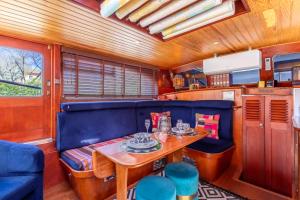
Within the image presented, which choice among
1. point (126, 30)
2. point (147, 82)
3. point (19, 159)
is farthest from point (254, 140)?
point (19, 159)

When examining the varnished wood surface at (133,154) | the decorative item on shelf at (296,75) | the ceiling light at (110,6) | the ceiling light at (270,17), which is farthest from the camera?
the decorative item on shelf at (296,75)

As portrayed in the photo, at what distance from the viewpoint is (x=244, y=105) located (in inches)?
94.1

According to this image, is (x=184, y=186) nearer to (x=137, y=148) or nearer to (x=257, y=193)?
(x=137, y=148)

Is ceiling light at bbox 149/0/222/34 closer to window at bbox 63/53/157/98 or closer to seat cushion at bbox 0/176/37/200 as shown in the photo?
window at bbox 63/53/157/98

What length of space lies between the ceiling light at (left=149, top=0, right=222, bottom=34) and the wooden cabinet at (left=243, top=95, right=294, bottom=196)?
59.7 inches

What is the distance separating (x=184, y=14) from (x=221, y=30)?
77cm

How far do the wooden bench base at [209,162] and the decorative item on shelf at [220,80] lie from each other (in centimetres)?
155

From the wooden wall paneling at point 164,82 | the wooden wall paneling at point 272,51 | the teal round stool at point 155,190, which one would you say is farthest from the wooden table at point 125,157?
the wooden wall paneling at point 164,82

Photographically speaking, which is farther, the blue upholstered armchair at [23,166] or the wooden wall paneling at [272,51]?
the wooden wall paneling at [272,51]

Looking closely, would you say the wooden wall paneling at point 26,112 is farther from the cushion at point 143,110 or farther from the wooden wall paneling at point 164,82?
the wooden wall paneling at point 164,82

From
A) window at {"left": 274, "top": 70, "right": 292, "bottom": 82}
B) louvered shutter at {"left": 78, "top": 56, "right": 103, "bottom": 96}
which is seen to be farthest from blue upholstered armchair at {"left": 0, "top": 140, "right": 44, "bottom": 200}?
window at {"left": 274, "top": 70, "right": 292, "bottom": 82}

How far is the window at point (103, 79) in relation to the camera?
252cm

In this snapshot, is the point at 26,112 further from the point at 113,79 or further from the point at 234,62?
the point at 234,62

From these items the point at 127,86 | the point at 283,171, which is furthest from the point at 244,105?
the point at 127,86
